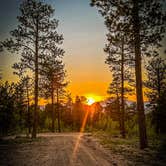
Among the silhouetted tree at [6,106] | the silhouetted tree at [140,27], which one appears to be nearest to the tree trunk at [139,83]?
the silhouetted tree at [140,27]

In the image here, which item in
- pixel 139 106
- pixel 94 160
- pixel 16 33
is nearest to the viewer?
pixel 94 160

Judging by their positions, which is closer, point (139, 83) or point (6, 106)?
point (139, 83)

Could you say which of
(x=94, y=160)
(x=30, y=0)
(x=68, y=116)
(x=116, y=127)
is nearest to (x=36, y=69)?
(x=30, y=0)

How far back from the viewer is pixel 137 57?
18.4 m

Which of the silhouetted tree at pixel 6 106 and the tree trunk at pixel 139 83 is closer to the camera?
the tree trunk at pixel 139 83

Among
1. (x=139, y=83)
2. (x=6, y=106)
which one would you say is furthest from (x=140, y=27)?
(x=6, y=106)

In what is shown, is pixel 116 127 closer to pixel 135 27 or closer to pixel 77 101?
pixel 77 101

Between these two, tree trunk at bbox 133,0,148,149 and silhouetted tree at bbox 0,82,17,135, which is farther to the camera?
silhouetted tree at bbox 0,82,17,135

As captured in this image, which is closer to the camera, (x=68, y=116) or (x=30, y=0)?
(x=30, y=0)

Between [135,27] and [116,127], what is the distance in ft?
154

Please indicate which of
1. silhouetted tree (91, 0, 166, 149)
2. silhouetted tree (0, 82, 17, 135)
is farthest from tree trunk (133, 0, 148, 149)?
silhouetted tree (0, 82, 17, 135)

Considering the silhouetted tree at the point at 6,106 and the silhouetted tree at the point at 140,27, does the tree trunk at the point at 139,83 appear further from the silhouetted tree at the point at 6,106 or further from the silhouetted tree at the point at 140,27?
the silhouetted tree at the point at 6,106

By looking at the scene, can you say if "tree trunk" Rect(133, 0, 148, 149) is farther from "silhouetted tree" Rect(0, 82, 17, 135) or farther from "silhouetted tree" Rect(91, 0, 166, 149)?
"silhouetted tree" Rect(0, 82, 17, 135)

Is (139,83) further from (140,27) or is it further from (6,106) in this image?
(6,106)
